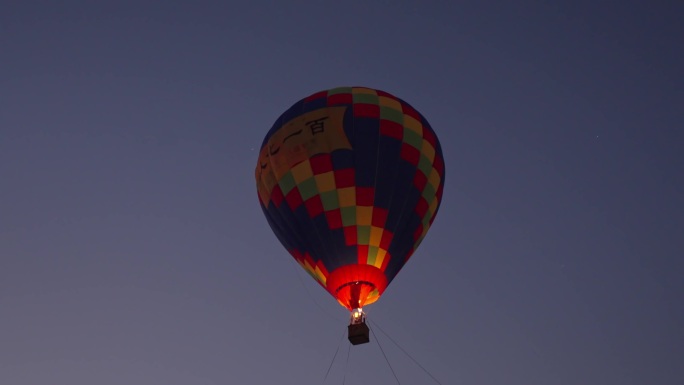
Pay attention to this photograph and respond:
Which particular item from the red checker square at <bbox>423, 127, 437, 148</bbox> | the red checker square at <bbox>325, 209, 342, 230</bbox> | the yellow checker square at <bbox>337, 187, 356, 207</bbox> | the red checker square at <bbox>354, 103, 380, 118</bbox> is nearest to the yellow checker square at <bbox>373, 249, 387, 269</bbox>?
the red checker square at <bbox>325, 209, 342, 230</bbox>

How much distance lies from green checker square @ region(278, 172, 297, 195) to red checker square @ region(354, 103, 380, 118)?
1998mm

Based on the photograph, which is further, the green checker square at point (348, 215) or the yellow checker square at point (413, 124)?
the yellow checker square at point (413, 124)

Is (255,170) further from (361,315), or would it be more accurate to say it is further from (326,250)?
(361,315)

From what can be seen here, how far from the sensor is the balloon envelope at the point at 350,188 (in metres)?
15.5

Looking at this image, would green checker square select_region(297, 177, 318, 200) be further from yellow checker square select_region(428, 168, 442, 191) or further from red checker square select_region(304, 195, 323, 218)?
yellow checker square select_region(428, 168, 442, 191)

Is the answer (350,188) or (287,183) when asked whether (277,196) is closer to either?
(287,183)

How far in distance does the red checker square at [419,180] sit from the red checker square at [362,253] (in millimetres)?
1933

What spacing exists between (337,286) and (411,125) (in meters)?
4.14

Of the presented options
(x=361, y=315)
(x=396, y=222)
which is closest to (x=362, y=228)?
(x=396, y=222)

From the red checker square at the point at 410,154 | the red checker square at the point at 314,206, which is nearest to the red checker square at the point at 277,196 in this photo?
the red checker square at the point at 314,206

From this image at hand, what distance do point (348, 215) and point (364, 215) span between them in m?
0.33

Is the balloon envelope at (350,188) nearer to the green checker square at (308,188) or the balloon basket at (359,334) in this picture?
the green checker square at (308,188)

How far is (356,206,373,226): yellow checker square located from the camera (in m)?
15.6

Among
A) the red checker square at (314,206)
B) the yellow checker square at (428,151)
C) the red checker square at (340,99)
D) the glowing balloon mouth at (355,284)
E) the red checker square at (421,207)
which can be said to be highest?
the red checker square at (340,99)
